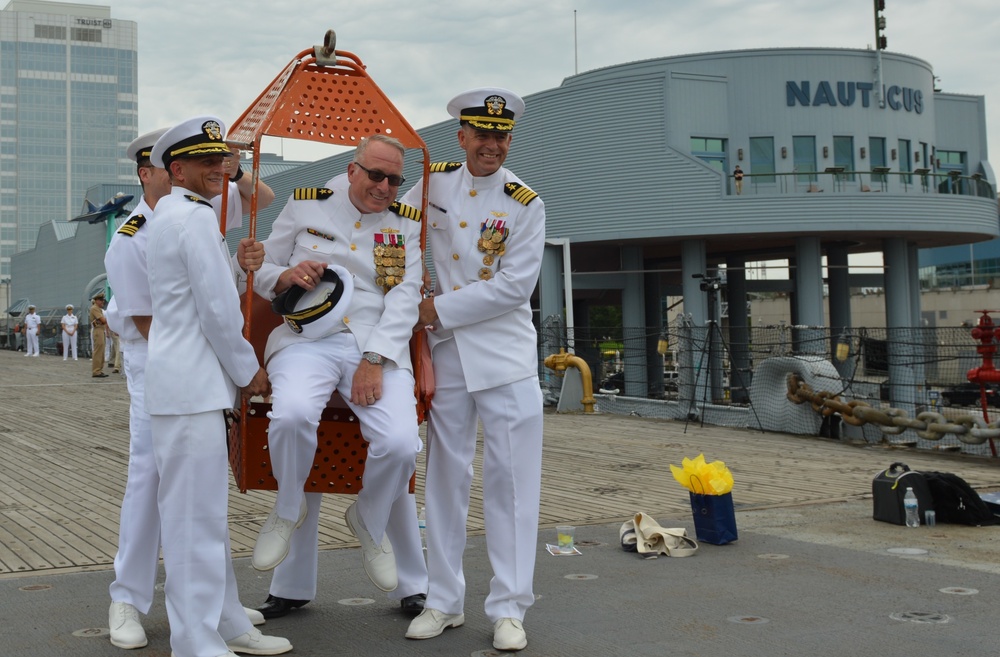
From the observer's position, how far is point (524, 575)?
189 inches

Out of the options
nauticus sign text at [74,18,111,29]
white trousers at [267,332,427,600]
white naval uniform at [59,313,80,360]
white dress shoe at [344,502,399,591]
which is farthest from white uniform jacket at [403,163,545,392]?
nauticus sign text at [74,18,111,29]

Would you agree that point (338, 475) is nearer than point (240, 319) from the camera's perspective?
No

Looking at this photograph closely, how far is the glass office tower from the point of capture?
184m

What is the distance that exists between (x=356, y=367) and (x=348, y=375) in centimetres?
5

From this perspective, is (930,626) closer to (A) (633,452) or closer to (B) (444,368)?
(B) (444,368)

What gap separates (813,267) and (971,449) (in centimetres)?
2251

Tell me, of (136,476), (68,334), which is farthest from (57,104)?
(136,476)

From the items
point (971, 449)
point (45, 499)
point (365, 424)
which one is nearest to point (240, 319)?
point (365, 424)

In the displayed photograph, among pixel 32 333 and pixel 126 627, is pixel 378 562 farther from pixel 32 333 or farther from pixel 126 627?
pixel 32 333

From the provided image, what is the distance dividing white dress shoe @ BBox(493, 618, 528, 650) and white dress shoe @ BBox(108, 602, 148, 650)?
4.90 feet

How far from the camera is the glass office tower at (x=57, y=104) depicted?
184000mm

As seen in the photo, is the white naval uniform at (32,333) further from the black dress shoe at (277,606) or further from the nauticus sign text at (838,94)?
the black dress shoe at (277,606)

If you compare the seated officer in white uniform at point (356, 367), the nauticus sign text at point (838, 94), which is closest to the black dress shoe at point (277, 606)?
the seated officer in white uniform at point (356, 367)

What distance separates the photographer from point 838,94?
36.1 m
